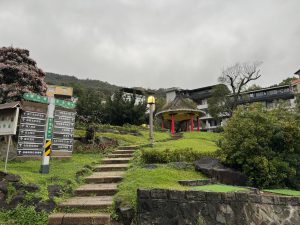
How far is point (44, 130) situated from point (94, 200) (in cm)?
424

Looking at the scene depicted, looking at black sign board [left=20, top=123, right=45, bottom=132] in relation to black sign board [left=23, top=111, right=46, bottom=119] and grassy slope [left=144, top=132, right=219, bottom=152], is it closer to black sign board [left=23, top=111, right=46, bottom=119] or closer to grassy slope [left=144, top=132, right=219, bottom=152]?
black sign board [left=23, top=111, right=46, bottom=119]

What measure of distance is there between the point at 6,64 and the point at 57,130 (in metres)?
7.00

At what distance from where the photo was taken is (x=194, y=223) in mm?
5984

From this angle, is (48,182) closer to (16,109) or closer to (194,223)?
(16,109)

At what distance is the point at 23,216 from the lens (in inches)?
241

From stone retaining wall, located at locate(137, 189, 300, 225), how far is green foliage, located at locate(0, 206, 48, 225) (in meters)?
2.10

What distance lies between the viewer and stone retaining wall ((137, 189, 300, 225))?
Answer: 603cm

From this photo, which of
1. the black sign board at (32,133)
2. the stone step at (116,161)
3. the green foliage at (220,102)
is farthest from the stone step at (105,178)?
the green foliage at (220,102)

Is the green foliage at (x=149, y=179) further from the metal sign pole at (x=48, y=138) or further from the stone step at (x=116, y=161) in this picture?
the metal sign pole at (x=48, y=138)

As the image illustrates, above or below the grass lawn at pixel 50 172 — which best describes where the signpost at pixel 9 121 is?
above

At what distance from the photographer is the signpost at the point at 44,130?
→ 9438mm

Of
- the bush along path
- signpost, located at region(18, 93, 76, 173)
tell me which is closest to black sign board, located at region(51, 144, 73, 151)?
signpost, located at region(18, 93, 76, 173)

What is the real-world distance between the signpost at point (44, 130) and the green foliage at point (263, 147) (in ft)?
19.5

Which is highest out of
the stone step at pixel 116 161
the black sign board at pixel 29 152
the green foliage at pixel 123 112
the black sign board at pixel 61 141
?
the green foliage at pixel 123 112
